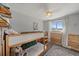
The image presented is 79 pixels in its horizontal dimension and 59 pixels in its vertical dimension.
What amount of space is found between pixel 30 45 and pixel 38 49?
13 centimetres

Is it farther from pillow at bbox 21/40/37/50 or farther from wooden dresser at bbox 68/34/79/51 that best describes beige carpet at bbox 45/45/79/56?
pillow at bbox 21/40/37/50

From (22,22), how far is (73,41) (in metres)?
0.73

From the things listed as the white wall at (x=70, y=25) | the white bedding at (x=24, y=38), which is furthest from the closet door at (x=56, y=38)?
the white bedding at (x=24, y=38)

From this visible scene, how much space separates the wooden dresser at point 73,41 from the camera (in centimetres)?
129

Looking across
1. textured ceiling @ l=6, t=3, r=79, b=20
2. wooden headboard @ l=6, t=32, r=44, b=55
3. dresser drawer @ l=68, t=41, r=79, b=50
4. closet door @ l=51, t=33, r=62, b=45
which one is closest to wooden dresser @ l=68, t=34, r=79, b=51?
dresser drawer @ l=68, t=41, r=79, b=50

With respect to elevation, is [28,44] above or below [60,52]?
above

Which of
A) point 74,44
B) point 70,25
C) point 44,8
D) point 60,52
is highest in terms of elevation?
point 44,8

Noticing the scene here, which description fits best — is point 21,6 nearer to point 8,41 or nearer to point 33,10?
point 33,10

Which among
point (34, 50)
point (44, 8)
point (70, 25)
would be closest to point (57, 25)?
point (70, 25)

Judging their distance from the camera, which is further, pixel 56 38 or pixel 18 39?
pixel 56 38

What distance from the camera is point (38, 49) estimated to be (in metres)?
1.34

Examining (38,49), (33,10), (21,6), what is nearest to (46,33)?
(38,49)

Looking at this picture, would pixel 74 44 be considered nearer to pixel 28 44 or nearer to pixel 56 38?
pixel 56 38

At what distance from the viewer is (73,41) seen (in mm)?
1311
